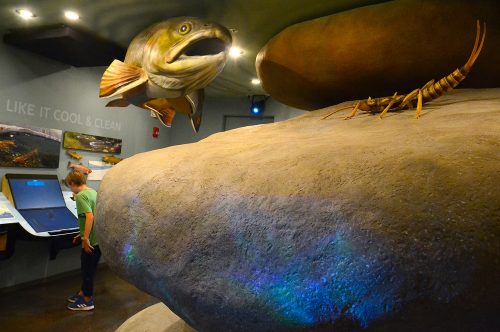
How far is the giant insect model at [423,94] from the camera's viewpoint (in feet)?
5.03

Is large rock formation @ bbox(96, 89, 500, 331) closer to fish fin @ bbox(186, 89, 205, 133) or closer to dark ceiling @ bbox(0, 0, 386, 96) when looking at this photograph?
dark ceiling @ bbox(0, 0, 386, 96)

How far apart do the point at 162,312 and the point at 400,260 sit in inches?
69.2

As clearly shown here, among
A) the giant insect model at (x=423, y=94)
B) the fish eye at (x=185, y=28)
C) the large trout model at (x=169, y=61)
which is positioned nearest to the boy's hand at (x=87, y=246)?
the large trout model at (x=169, y=61)

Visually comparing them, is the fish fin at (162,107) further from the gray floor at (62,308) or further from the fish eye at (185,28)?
the gray floor at (62,308)

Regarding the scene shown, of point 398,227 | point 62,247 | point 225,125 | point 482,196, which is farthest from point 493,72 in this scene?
point 225,125

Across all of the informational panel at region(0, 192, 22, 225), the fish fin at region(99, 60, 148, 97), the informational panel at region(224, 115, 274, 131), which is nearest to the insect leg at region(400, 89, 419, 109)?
the fish fin at region(99, 60, 148, 97)

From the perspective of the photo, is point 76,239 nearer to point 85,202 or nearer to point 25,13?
point 85,202

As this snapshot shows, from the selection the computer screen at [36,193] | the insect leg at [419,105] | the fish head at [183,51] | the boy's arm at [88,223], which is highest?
the fish head at [183,51]

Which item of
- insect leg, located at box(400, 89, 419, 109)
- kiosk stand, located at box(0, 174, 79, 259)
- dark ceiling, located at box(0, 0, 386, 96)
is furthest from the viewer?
kiosk stand, located at box(0, 174, 79, 259)

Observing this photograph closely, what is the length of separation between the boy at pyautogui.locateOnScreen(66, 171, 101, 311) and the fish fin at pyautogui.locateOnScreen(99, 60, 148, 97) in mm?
1217

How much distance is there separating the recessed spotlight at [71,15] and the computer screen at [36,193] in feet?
6.32

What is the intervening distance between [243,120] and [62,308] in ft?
12.2

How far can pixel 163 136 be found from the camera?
6523mm

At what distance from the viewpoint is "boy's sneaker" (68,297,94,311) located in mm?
3615
